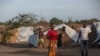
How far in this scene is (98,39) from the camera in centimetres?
2722

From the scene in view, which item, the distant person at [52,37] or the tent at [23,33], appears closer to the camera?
the distant person at [52,37]

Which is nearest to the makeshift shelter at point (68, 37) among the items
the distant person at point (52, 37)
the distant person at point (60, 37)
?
the distant person at point (60, 37)

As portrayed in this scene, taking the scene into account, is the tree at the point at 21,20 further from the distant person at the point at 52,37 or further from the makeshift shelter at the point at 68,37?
the distant person at the point at 52,37

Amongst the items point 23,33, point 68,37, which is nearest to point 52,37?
point 68,37

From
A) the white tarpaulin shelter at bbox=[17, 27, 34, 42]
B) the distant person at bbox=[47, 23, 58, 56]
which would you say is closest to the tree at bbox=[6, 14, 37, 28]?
the white tarpaulin shelter at bbox=[17, 27, 34, 42]

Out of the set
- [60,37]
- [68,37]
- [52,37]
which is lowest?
[68,37]

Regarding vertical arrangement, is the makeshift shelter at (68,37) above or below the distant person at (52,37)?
below

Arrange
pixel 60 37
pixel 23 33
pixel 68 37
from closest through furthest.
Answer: pixel 60 37, pixel 68 37, pixel 23 33

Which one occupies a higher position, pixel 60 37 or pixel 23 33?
pixel 60 37

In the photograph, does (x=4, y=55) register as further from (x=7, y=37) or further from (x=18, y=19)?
(x=18, y=19)

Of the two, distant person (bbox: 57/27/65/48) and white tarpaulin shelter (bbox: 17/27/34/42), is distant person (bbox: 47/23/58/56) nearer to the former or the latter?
distant person (bbox: 57/27/65/48)

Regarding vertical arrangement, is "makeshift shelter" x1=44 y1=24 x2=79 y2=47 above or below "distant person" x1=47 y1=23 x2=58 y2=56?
below

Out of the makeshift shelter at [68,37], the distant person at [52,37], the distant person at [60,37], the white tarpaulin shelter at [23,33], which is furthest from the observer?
the white tarpaulin shelter at [23,33]

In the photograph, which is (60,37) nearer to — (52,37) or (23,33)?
(52,37)
